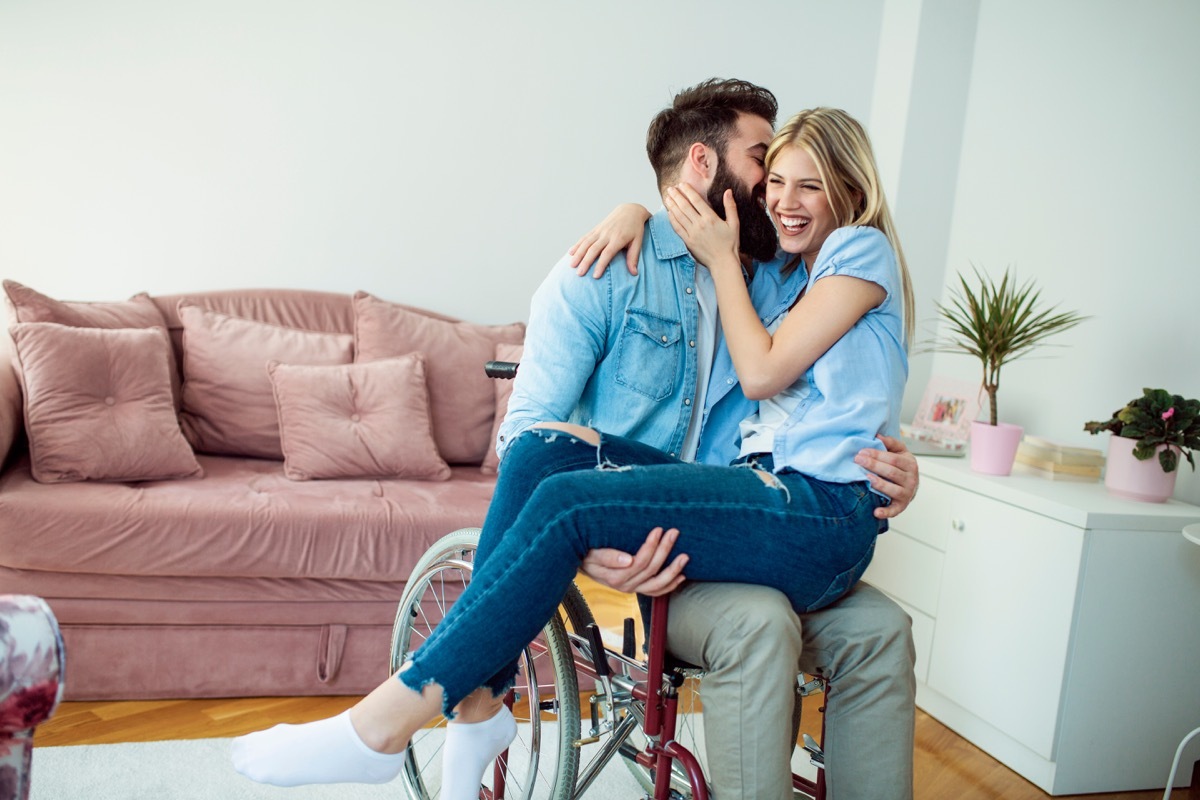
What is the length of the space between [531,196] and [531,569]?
2500 millimetres

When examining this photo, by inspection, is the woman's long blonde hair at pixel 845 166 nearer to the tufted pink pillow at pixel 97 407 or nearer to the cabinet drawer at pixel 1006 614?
the cabinet drawer at pixel 1006 614

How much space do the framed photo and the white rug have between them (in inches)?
64.9

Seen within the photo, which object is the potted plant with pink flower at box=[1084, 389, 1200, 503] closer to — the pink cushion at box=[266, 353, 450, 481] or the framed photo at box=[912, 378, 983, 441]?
the framed photo at box=[912, 378, 983, 441]

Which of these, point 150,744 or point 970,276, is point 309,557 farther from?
point 970,276

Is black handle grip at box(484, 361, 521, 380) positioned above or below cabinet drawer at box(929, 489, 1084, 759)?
above

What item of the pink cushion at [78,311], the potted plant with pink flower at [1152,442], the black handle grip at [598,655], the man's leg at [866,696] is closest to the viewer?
the man's leg at [866,696]

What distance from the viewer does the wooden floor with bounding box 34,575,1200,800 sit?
2.12 m

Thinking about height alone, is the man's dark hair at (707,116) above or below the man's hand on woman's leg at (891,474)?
above

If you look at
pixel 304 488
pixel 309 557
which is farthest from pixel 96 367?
pixel 309 557

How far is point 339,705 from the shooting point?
7.69 ft

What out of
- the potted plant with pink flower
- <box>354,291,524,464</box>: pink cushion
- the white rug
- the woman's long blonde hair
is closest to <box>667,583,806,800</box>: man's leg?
the woman's long blonde hair

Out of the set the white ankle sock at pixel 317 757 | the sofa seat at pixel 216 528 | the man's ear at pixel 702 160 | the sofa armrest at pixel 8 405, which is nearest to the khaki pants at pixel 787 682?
the white ankle sock at pixel 317 757

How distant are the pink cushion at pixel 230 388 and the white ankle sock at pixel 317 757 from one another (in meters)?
1.69

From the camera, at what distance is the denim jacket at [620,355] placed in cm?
157
